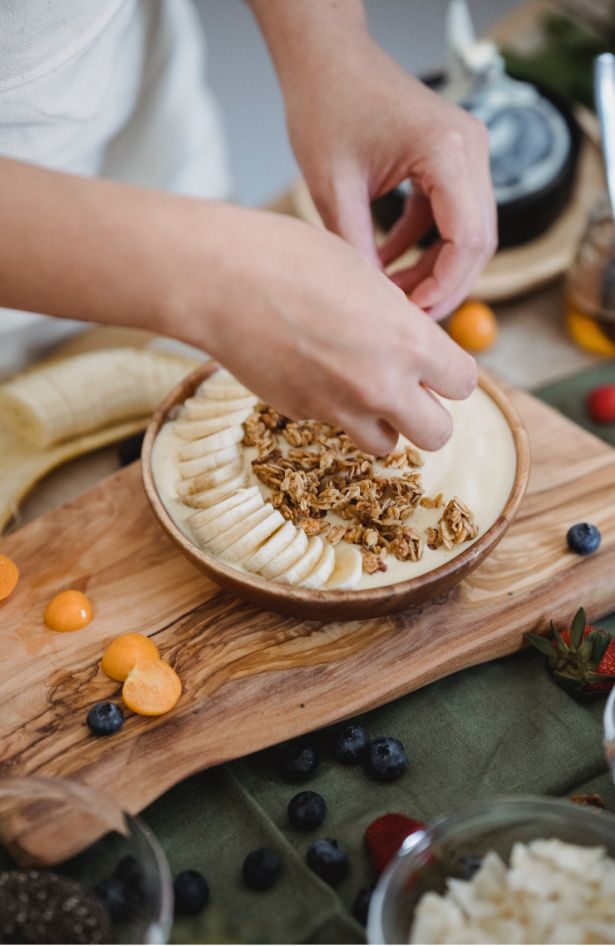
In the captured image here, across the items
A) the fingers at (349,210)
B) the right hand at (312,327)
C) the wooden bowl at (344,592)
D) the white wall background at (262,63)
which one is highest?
the right hand at (312,327)

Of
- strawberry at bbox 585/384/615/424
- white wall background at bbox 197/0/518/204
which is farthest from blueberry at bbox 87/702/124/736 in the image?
white wall background at bbox 197/0/518/204

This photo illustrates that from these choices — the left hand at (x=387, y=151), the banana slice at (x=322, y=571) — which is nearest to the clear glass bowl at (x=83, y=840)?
the banana slice at (x=322, y=571)

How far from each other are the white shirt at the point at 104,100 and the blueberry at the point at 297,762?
0.88 metres

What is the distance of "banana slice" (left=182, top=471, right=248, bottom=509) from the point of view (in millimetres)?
1216

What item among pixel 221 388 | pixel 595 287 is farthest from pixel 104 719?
pixel 595 287

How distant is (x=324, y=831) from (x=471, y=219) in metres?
0.80

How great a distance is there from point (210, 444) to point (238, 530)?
0.14m

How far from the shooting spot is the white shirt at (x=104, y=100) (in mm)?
1312

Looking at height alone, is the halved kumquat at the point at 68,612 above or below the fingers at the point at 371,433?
below

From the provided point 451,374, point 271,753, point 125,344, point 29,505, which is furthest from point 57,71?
point 271,753

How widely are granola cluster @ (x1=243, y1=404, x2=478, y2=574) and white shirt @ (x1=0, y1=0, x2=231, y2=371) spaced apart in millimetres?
542

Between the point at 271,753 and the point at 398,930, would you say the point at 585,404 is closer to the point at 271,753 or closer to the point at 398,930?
the point at 271,753

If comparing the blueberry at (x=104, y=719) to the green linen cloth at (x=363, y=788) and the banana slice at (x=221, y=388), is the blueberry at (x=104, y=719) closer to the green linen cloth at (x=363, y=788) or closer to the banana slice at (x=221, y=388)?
the green linen cloth at (x=363, y=788)

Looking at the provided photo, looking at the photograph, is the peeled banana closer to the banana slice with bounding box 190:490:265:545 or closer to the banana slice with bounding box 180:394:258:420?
the banana slice with bounding box 180:394:258:420
